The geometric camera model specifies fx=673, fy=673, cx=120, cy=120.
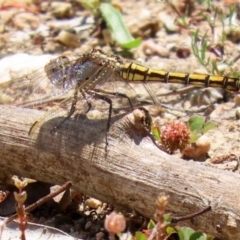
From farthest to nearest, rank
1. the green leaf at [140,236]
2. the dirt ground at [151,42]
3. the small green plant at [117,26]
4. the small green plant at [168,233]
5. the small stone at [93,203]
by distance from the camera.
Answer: the small green plant at [117,26], the dirt ground at [151,42], the small stone at [93,203], the green leaf at [140,236], the small green plant at [168,233]

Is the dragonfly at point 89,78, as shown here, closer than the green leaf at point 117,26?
Yes

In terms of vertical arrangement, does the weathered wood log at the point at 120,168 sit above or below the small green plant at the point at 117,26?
below

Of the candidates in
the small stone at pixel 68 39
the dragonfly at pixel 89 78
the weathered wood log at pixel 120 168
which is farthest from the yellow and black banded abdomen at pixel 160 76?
the small stone at pixel 68 39

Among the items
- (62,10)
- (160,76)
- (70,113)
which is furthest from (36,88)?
(62,10)

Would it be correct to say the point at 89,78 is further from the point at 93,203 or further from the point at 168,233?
the point at 168,233

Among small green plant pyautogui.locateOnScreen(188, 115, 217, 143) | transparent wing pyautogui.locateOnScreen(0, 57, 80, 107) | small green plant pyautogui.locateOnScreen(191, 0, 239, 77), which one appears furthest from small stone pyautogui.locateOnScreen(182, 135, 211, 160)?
transparent wing pyautogui.locateOnScreen(0, 57, 80, 107)

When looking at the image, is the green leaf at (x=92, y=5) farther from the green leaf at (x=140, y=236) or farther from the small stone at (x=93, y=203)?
the green leaf at (x=140, y=236)

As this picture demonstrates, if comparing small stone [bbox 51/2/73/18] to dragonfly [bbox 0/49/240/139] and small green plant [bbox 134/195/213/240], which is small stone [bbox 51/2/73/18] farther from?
small green plant [bbox 134/195/213/240]
